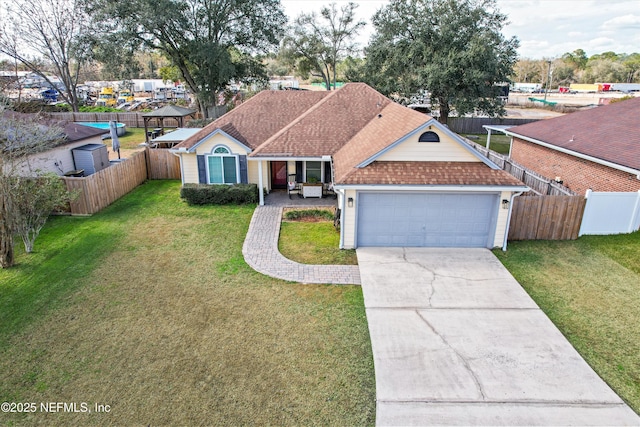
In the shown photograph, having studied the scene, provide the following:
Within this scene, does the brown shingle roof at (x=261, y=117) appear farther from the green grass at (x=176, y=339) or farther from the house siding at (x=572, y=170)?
the house siding at (x=572, y=170)

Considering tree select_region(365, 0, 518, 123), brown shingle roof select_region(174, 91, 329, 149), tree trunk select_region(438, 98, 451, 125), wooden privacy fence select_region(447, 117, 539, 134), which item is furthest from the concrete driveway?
wooden privacy fence select_region(447, 117, 539, 134)

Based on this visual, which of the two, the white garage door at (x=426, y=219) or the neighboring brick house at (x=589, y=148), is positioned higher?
the neighboring brick house at (x=589, y=148)

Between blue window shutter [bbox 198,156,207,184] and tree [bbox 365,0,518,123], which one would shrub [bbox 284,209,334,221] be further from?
tree [bbox 365,0,518,123]

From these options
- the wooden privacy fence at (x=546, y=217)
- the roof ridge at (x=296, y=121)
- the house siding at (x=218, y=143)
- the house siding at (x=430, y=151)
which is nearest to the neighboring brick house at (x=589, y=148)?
the wooden privacy fence at (x=546, y=217)

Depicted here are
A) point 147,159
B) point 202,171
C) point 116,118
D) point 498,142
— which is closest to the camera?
point 202,171

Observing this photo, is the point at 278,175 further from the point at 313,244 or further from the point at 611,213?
the point at 611,213

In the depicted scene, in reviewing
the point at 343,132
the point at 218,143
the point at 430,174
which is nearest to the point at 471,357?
the point at 430,174
